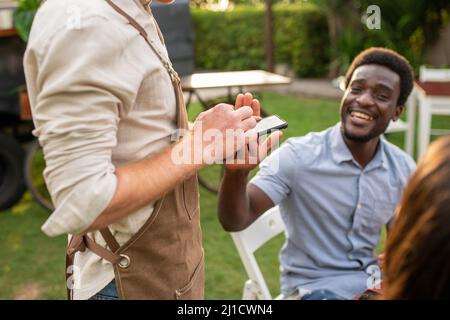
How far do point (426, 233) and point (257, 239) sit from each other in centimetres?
135

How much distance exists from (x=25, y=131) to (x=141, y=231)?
405 centimetres

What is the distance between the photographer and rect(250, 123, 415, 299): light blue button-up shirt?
204 centimetres

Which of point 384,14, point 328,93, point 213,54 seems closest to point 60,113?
point 328,93

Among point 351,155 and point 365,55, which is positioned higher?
point 365,55

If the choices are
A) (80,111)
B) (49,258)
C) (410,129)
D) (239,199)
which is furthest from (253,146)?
(410,129)

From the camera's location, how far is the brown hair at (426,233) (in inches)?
31.6

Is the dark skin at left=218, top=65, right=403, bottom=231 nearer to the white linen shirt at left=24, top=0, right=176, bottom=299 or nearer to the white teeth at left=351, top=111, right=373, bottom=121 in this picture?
the white teeth at left=351, top=111, right=373, bottom=121

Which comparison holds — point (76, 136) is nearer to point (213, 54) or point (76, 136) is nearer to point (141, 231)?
point (141, 231)

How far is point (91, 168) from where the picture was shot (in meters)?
0.96

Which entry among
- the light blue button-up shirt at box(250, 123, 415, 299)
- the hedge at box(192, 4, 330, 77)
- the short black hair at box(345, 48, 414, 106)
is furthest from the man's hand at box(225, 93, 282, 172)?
the hedge at box(192, 4, 330, 77)

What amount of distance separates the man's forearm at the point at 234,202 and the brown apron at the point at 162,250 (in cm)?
50

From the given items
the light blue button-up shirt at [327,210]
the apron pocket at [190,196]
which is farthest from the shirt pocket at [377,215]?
the apron pocket at [190,196]

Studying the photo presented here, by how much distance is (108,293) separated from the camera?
3.95 ft

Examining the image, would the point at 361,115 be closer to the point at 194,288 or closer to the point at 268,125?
the point at 268,125
